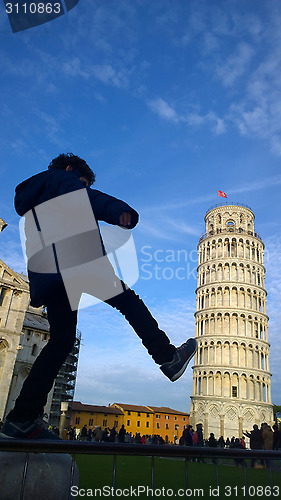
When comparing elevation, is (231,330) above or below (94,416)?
above

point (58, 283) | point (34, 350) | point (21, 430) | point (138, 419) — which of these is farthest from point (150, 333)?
point (138, 419)

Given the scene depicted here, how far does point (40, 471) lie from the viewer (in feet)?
8.73

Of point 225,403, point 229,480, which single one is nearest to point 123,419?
point 225,403

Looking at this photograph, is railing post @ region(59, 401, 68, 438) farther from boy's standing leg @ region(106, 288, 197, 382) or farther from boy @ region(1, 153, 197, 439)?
boy's standing leg @ region(106, 288, 197, 382)

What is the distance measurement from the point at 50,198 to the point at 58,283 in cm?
80

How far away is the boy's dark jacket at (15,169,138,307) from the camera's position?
2.84 metres

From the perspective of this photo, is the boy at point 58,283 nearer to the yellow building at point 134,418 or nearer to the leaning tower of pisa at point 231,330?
the leaning tower of pisa at point 231,330

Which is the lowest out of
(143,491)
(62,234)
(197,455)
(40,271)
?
(143,491)

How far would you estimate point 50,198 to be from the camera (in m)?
3.12

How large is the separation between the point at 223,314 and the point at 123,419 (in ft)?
165

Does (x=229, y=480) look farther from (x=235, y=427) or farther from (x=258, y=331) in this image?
(x=258, y=331)

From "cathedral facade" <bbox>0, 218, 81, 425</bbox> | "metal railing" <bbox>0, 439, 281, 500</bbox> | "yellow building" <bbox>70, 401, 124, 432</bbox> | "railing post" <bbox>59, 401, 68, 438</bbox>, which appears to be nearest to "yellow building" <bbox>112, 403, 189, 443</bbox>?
"yellow building" <bbox>70, 401, 124, 432</bbox>

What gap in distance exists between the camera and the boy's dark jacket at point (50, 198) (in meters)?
2.84

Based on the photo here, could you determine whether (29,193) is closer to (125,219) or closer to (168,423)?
(125,219)
